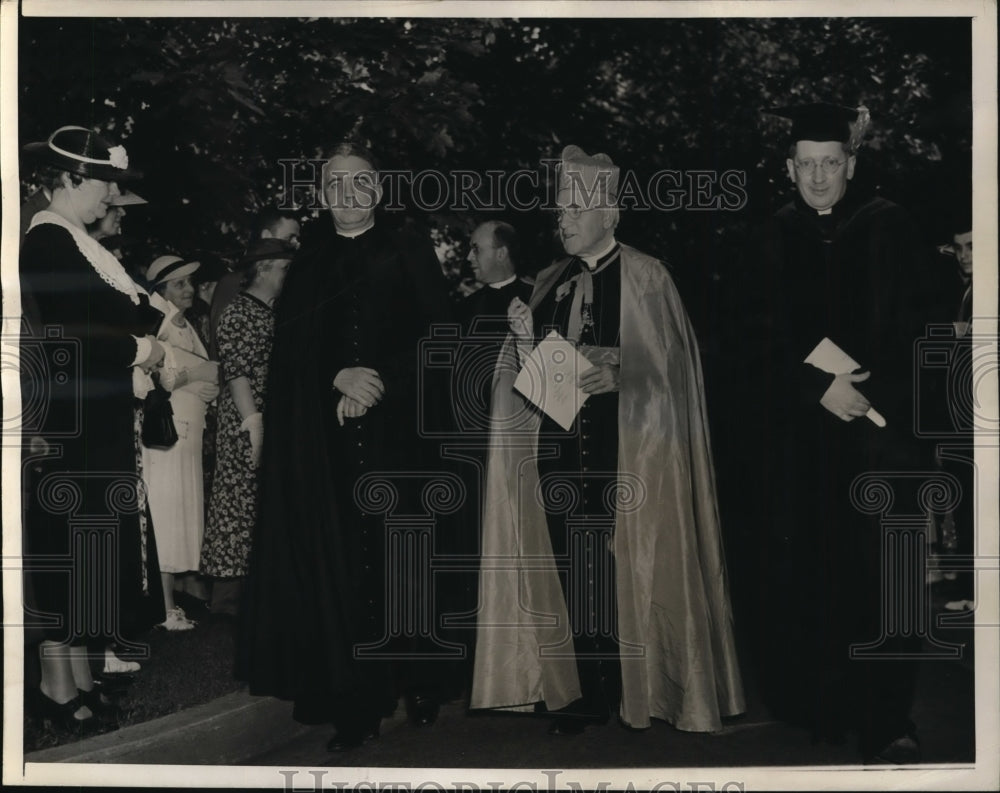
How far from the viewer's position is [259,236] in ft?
16.1

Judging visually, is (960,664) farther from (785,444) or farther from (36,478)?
(36,478)

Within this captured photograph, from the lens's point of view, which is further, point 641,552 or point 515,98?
point 515,98

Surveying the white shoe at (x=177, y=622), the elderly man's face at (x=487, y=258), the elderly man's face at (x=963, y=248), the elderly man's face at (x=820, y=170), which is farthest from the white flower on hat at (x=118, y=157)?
the elderly man's face at (x=963, y=248)

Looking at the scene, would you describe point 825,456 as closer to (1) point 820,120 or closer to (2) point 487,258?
(1) point 820,120

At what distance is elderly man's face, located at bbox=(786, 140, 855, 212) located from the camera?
4.85 metres

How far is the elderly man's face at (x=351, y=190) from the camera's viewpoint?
4.87 m

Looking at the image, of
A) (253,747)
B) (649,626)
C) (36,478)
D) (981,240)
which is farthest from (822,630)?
(36,478)

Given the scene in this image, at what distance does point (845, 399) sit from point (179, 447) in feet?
9.15

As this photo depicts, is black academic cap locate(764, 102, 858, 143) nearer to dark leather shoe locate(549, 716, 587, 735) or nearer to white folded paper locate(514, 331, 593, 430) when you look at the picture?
white folded paper locate(514, 331, 593, 430)

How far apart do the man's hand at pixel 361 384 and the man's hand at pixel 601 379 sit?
839 millimetres

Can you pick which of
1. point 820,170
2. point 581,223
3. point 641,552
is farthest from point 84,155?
point 820,170

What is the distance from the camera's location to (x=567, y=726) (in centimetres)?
483

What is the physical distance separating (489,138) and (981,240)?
2112 mm

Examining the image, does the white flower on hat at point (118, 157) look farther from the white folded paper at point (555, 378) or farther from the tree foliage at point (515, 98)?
the white folded paper at point (555, 378)
